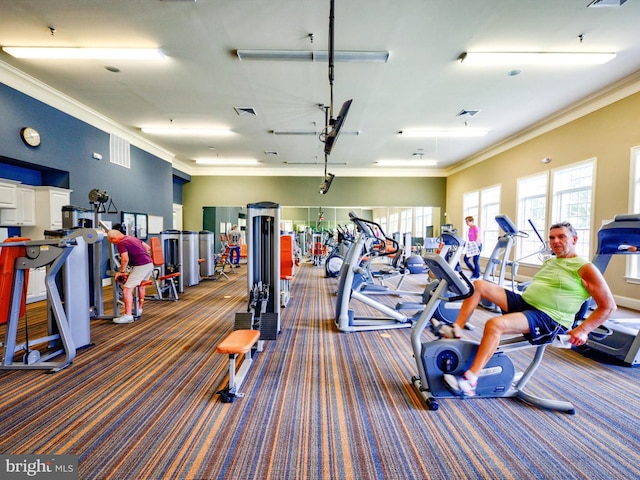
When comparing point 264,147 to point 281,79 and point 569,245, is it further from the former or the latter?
point 569,245

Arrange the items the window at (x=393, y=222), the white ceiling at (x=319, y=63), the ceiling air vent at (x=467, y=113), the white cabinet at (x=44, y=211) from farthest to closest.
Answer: the window at (x=393, y=222) → the ceiling air vent at (x=467, y=113) → the white cabinet at (x=44, y=211) → the white ceiling at (x=319, y=63)

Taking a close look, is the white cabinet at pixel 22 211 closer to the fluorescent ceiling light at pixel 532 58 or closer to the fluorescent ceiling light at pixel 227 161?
the fluorescent ceiling light at pixel 227 161

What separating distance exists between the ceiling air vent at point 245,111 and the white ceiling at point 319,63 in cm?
22

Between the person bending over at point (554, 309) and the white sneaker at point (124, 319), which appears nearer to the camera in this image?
the person bending over at point (554, 309)

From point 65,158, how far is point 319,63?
5.11m

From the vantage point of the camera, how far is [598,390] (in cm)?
238

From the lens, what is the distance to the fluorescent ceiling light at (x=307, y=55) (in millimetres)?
3941

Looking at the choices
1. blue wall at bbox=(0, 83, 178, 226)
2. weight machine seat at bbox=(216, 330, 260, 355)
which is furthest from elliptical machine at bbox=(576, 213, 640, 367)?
blue wall at bbox=(0, 83, 178, 226)

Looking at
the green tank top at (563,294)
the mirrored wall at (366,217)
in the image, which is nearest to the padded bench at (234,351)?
the green tank top at (563,294)

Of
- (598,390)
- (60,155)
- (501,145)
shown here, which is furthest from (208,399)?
(501,145)

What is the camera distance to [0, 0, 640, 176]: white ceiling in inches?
127

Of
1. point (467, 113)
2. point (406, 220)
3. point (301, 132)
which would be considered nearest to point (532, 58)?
point (467, 113)

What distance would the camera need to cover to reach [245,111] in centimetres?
598

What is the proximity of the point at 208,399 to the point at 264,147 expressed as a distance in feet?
24.9
